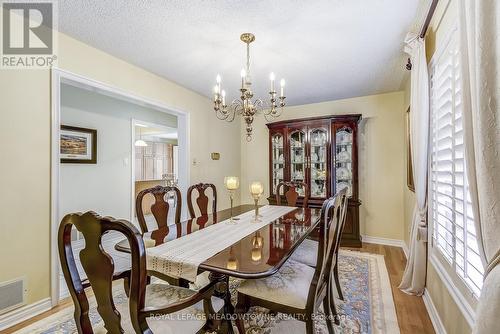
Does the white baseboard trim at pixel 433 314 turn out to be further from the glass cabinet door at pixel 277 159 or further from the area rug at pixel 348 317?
the glass cabinet door at pixel 277 159

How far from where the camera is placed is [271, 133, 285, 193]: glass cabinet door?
436 centimetres

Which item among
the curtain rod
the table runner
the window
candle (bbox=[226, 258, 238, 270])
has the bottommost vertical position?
candle (bbox=[226, 258, 238, 270])

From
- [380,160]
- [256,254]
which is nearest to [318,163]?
[380,160]

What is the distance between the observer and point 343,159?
12.9 feet

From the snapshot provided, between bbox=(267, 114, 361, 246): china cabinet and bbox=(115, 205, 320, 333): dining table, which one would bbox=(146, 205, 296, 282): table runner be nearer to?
bbox=(115, 205, 320, 333): dining table

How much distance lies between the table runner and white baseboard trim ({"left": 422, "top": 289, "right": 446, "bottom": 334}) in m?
1.39

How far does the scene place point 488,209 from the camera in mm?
846

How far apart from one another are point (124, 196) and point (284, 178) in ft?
9.24

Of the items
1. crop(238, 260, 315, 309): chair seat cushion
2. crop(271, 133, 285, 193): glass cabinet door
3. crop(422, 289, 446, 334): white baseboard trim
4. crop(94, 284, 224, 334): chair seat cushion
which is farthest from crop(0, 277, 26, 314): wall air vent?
crop(271, 133, 285, 193): glass cabinet door

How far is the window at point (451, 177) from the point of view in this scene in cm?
131

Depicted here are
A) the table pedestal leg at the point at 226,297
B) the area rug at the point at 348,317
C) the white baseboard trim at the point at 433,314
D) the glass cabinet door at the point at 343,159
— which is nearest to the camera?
the table pedestal leg at the point at 226,297

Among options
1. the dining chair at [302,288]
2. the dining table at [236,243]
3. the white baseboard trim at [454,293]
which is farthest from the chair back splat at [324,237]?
the white baseboard trim at [454,293]

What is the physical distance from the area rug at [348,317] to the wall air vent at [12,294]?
21 centimetres

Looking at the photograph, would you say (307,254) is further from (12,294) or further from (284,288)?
(12,294)
